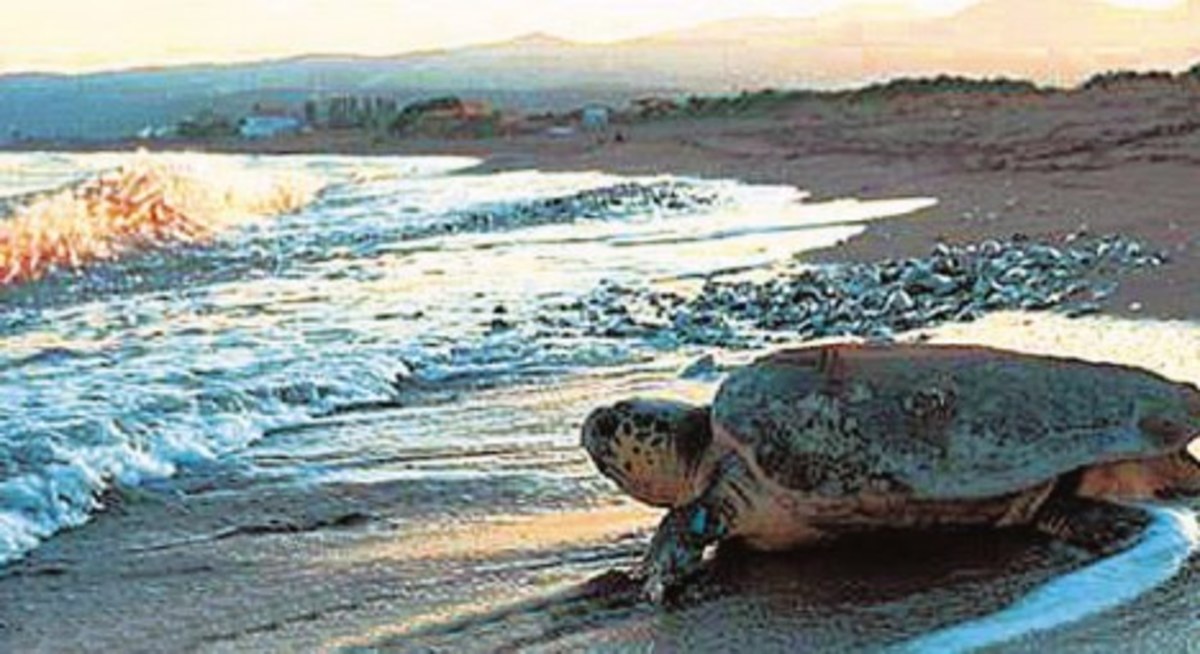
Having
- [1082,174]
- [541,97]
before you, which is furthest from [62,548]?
[541,97]

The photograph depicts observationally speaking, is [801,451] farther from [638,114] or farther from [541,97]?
[541,97]

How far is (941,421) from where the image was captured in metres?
4.53

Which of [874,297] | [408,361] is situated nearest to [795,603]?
[408,361]

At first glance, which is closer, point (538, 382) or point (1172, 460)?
point (1172, 460)

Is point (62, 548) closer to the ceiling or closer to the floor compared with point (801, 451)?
closer to the floor

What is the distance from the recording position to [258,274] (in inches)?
590

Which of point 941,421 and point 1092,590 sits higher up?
point 941,421

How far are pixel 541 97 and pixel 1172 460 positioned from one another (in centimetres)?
10667

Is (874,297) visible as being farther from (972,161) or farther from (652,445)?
(972,161)

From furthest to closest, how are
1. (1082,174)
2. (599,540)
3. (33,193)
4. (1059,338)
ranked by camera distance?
1. (33,193)
2. (1082,174)
3. (1059,338)
4. (599,540)

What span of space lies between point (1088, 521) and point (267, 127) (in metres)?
67.8

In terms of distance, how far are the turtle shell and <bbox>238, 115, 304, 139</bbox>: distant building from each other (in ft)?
209

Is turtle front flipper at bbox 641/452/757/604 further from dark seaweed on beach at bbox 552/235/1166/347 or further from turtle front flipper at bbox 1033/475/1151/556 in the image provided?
dark seaweed on beach at bbox 552/235/1166/347

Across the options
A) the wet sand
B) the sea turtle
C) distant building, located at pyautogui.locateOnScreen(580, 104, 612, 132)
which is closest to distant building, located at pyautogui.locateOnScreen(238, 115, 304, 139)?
distant building, located at pyautogui.locateOnScreen(580, 104, 612, 132)
